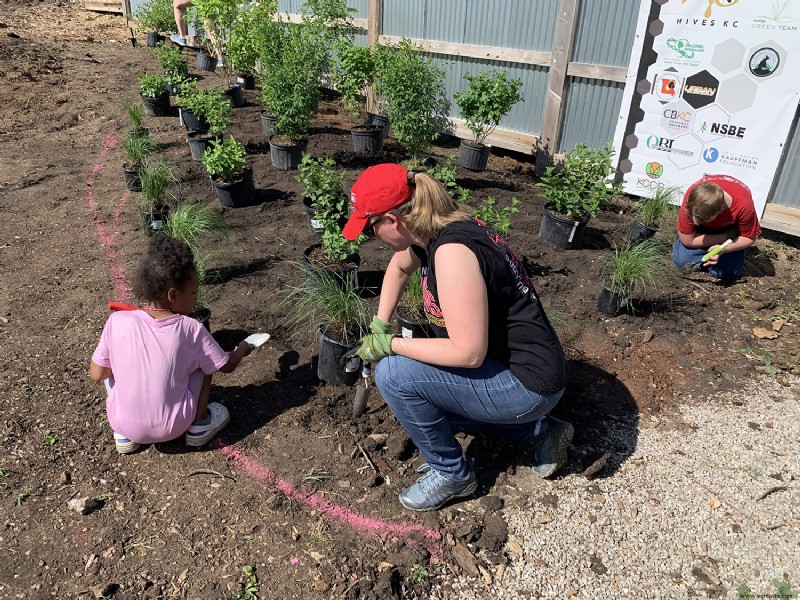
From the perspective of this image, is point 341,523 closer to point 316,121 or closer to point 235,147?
point 235,147

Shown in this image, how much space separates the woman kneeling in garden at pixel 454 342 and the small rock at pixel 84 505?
1.33m

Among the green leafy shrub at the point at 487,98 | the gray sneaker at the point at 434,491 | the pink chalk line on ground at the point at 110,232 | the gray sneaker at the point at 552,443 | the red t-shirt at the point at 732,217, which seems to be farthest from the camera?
the green leafy shrub at the point at 487,98

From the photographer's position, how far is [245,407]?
3131 millimetres

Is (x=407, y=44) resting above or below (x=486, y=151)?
above

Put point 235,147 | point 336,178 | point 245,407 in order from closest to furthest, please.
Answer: point 245,407 → point 336,178 → point 235,147

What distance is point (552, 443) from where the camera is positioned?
2.71 meters

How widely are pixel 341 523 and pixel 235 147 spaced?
391 cm

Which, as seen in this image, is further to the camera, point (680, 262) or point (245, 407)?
point (680, 262)

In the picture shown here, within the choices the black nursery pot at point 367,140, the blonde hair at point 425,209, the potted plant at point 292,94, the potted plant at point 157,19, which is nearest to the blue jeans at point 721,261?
the blonde hair at point 425,209

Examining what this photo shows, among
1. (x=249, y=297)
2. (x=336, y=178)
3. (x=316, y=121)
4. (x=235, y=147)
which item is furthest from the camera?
(x=316, y=121)

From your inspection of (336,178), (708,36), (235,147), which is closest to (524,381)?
(336,178)

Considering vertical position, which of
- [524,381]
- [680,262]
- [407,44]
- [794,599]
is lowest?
[794,599]

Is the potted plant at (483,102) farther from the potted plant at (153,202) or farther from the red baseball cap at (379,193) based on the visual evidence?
the red baseball cap at (379,193)

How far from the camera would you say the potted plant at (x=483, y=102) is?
657cm
